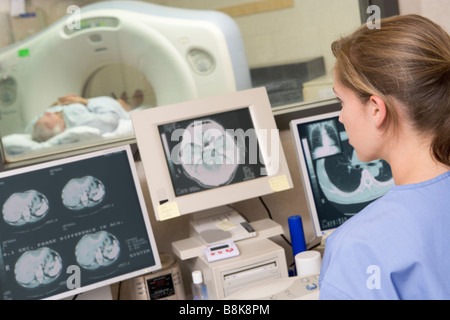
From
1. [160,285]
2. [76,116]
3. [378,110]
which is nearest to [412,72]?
[378,110]

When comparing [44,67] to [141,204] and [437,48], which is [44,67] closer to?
[141,204]

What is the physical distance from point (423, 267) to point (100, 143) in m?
1.61

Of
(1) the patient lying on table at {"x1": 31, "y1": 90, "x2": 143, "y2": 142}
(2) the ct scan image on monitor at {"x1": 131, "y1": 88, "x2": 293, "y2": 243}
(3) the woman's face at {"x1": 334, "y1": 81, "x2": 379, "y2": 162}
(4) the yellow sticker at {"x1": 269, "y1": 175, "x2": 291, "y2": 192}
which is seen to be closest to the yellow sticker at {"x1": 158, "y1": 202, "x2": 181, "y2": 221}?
(2) the ct scan image on monitor at {"x1": 131, "y1": 88, "x2": 293, "y2": 243}

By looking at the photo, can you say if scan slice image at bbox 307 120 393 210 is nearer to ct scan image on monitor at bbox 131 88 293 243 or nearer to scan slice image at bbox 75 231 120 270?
ct scan image on monitor at bbox 131 88 293 243

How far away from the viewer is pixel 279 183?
1.89 meters

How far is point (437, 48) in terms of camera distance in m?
0.98

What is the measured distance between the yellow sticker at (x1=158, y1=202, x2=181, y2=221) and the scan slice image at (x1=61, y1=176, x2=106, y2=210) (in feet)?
0.65

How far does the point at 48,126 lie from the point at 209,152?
0.80 m

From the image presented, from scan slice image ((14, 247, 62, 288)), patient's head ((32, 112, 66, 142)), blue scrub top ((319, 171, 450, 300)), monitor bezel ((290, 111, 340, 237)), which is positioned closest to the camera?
blue scrub top ((319, 171, 450, 300))

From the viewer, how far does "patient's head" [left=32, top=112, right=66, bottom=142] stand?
2.23 m

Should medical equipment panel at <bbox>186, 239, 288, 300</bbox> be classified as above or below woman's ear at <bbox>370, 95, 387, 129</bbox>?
below

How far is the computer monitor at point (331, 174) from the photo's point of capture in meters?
1.93
